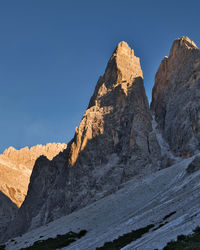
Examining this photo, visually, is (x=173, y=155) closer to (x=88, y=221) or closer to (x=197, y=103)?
(x=197, y=103)

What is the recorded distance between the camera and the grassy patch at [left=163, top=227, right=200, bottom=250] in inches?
525

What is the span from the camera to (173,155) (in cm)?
7319

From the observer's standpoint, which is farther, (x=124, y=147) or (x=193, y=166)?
(x=124, y=147)

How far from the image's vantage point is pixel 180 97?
83.4m

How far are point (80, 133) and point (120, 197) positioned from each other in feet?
130

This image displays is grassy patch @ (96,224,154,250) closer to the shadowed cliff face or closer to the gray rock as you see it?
the gray rock

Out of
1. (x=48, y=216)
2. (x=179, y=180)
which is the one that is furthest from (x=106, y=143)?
(x=179, y=180)

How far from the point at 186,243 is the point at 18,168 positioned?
16690 cm

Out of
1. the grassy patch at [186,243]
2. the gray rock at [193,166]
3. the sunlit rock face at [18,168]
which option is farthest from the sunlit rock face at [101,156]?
the grassy patch at [186,243]

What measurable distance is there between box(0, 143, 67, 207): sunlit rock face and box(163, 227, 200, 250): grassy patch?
13149 cm

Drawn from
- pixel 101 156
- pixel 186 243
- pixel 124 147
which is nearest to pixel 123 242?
pixel 186 243

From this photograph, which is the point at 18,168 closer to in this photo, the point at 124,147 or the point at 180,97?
the point at 124,147

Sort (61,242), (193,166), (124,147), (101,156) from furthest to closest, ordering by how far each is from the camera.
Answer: (101,156)
(124,147)
(193,166)
(61,242)

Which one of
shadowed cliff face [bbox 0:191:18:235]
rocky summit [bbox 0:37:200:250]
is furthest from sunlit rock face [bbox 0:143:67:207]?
rocky summit [bbox 0:37:200:250]
